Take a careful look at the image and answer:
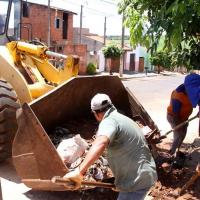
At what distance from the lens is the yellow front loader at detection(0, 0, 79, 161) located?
6297 mm

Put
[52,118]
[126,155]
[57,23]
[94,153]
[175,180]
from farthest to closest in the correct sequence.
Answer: [57,23], [52,118], [175,180], [126,155], [94,153]

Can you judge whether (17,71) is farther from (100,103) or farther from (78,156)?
→ (100,103)

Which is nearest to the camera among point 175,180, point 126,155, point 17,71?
point 126,155

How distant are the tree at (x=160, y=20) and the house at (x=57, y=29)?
24597 mm

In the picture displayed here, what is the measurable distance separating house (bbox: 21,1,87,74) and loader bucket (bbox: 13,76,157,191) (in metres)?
23.0

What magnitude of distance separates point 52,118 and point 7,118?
0.67 meters

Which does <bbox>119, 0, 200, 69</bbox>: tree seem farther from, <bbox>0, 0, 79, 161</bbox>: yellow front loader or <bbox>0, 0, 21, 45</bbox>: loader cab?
<bbox>0, 0, 21, 45</bbox>: loader cab

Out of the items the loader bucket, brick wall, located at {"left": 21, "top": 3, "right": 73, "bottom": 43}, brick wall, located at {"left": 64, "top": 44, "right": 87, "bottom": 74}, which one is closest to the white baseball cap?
the loader bucket

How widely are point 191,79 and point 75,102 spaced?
1.77 m

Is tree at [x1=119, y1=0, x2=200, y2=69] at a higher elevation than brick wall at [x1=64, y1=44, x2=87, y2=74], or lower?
higher

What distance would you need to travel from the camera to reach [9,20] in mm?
8117

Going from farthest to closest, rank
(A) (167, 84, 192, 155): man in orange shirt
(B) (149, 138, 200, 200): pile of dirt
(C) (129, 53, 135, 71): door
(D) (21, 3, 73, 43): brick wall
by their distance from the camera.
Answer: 1. (C) (129, 53, 135, 71): door
2. (D) (21, 3, 73, 43): brick wall
3. (A) (167, 84, 192, 155): man in orange shirt
4. (B) (149, 138, 200, 200): pile of dirt

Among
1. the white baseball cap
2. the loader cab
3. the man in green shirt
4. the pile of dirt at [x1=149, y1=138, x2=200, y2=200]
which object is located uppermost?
the loader cab

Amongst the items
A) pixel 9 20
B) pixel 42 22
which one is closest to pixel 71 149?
pixel 9 20
